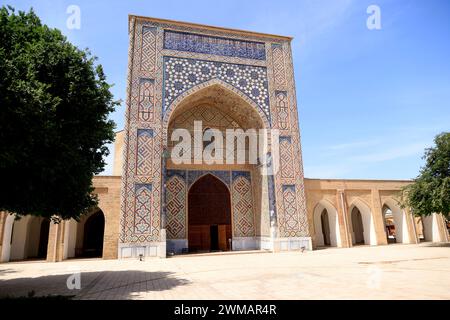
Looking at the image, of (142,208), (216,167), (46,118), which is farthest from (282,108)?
(46,118)

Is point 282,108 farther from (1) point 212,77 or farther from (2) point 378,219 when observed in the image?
(2) point 378,219

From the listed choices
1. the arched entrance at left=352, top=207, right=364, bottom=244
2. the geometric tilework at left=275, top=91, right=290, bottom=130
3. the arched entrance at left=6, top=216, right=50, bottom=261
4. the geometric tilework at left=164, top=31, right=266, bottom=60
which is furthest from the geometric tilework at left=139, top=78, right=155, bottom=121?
the arched entrance at left=352, top=207, right=364, bottom=244

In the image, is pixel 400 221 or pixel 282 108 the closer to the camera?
pixel 282 108

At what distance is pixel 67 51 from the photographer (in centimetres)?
540

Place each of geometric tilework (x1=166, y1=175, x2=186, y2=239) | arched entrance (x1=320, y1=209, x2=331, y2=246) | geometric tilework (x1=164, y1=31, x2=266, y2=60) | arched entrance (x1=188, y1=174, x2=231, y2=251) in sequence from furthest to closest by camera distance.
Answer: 1. arched entrance (x1=320, y1=209, x2=331, y2=246)
2. arched entrance (x1=188, y1=174, x2=231, y2=251)
3. geometric tilework (x1=164, y1=31, x2=266, y2=60)
4. geometric tilework (x1=166, y1=175, x2=186, y2=239)

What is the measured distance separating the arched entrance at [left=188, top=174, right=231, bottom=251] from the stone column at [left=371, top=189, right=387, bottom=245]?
6938 mm

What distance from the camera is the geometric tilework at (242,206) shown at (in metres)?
13.5

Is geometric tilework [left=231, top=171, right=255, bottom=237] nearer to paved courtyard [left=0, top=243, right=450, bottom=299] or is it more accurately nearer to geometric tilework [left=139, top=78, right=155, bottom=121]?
geometric tilework [left=139, top=78, right=155, bottom=121]

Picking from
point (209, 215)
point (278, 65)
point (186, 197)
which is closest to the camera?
point (186, 197)

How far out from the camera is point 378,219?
1430 centimetres

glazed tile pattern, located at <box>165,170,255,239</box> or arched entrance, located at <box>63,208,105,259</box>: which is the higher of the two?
glazed tile pattern, located at <box>165,170,255,239</box>

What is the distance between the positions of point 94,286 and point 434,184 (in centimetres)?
1205

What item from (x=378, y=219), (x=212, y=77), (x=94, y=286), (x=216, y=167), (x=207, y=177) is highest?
(x=212, y=77)

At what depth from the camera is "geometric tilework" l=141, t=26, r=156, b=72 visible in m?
12.2
